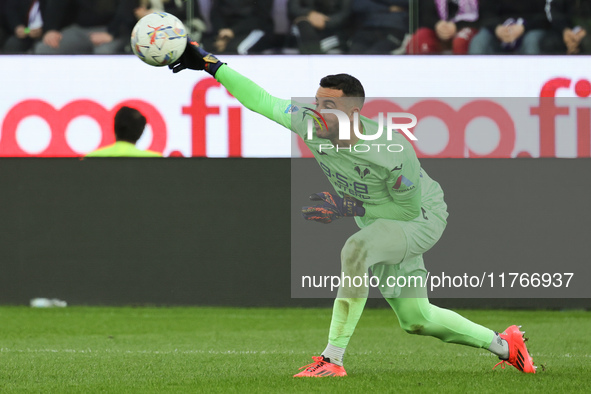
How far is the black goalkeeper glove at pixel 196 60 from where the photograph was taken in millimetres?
5996

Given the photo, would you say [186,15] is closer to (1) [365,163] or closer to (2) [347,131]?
(2) [347,131]

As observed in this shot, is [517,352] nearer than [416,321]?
No

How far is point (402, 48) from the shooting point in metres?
11.4

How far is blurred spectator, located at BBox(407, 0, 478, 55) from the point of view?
11312mm

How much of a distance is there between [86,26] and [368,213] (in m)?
6.46

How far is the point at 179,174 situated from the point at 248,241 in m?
1.08

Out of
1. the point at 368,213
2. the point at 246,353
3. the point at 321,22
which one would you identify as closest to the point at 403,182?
the point at 368,213

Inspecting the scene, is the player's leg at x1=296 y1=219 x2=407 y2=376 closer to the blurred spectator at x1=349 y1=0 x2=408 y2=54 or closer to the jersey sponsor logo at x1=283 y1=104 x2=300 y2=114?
the jersey sponsor logo at x1=283 y1=104 x2=300 y2=114

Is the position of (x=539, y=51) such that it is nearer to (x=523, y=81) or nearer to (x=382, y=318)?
(x=523, y=81)

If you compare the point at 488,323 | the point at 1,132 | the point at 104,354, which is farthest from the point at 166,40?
the point at 1,132

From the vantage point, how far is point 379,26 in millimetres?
11359

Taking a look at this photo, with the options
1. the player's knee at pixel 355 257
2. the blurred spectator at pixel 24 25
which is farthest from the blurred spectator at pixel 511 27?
the player's knee at pixel 355 257

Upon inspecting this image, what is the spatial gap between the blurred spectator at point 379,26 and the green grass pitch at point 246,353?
3053mm

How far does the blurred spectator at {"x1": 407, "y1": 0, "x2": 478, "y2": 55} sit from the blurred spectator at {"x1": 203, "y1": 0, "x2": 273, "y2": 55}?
170cm
